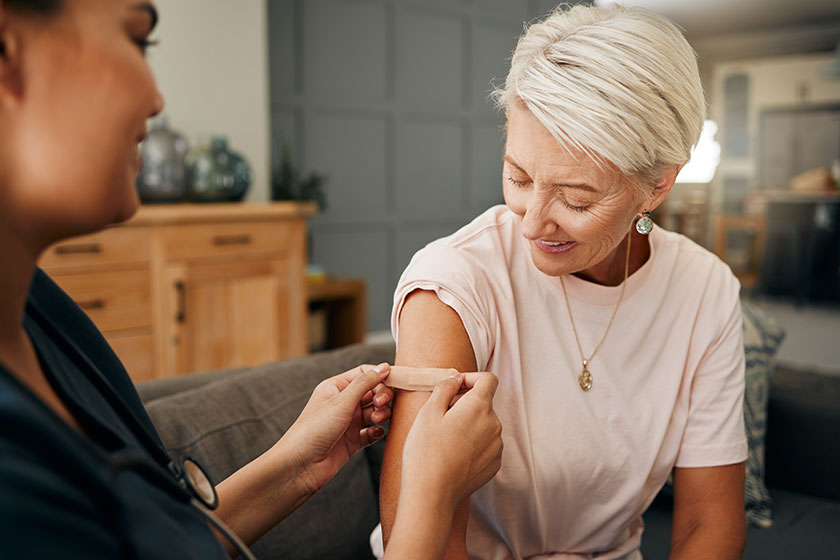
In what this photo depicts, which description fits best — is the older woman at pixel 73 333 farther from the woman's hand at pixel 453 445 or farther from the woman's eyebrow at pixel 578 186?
the woman's eyebrow at pixel 578 186

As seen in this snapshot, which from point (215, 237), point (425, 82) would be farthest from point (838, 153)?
point (215, 237)

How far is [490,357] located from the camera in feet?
3.79

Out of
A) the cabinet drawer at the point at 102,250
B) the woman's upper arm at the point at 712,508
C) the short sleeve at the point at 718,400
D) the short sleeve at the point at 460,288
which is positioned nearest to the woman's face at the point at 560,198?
the short sleeve at the point at 460,288

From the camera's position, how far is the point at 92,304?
3037 mm

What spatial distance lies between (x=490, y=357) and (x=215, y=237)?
99.0 inches

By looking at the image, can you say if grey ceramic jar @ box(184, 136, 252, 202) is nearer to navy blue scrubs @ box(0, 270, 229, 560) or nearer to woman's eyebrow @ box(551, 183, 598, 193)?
woman's eyebrow @ box(551, 183, 598, 193)

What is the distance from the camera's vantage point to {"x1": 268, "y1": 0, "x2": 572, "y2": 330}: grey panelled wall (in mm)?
5191

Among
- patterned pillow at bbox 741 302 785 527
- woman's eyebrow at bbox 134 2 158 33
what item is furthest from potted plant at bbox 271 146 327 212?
woman's eyebrow at bbox 134 2 158 33

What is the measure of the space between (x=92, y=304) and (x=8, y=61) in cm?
279

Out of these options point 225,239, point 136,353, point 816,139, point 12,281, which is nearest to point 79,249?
point 136,353

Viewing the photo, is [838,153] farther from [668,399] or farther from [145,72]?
[145,72]

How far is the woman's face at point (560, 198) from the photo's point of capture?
109cm

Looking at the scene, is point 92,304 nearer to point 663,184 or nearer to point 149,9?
point 663,184

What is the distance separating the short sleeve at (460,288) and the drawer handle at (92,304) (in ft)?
7.48
